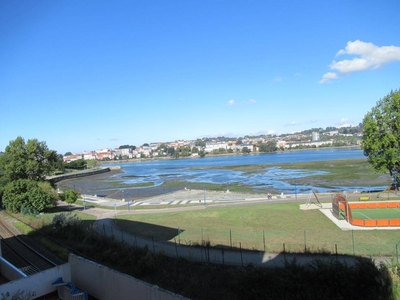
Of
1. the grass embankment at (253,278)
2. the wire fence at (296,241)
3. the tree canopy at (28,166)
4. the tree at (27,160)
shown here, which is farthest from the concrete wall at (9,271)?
the tree at (27,160)

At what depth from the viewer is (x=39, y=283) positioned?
39.4 feet

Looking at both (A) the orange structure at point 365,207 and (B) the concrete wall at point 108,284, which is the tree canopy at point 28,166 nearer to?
(B) the concrete wall at point 108,284

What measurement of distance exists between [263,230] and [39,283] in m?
14.0

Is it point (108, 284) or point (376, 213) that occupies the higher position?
point (108, 284)

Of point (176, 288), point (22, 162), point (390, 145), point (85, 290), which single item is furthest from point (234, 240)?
point (22, 162)

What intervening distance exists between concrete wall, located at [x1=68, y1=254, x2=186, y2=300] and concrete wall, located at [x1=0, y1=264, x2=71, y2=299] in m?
0.52

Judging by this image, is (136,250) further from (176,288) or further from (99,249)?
(176,288)

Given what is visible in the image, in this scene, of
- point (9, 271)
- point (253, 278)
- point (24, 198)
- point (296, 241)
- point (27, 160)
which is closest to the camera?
point (253, 278)

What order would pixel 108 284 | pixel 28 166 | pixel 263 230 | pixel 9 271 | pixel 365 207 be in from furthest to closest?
pixel 28 166 → pixel 365 207 → pixel 263 230 → pixel 9 271 → pixel 108 284

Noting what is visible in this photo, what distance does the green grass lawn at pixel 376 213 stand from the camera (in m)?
25.1

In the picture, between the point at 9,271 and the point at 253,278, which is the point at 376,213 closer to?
the point at 253,278

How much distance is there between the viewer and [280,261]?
14.7m

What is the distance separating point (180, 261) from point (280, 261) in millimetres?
4870

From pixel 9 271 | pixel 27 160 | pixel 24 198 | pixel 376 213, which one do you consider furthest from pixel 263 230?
pixel 27 160
